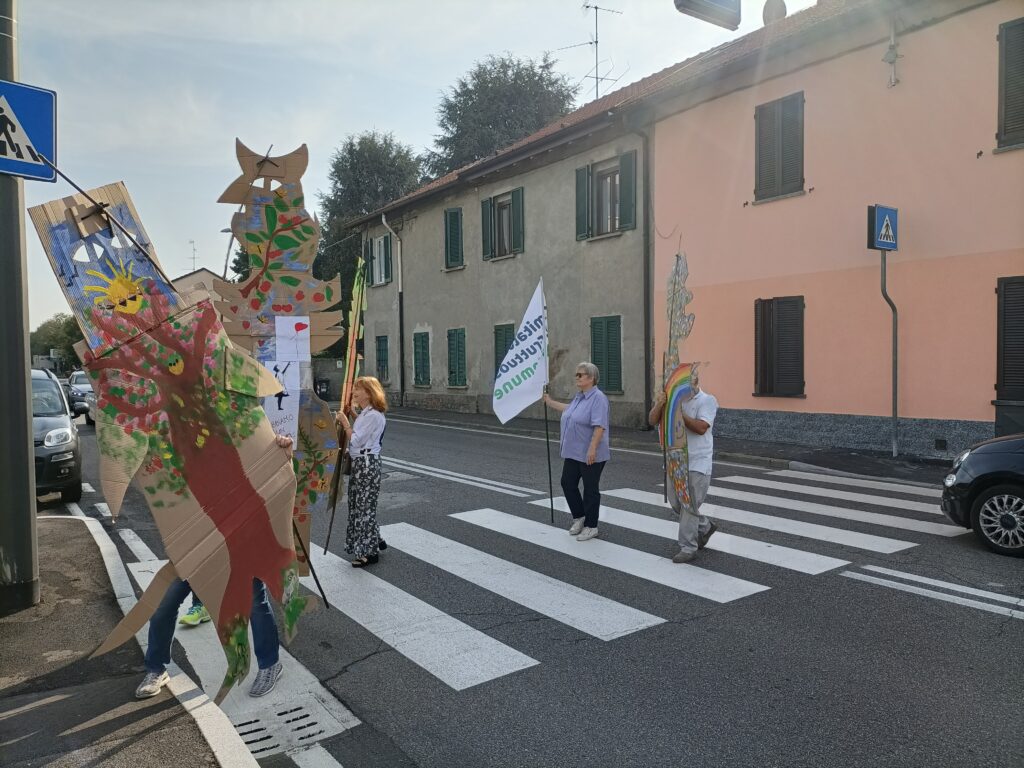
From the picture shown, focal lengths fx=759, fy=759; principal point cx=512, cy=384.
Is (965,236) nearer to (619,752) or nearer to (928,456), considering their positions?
(928,456)

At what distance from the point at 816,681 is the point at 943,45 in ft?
38.1

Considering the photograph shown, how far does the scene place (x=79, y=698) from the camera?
3811mm

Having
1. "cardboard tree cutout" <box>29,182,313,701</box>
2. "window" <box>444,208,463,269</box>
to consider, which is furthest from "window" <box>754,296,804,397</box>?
"cardboard tree cutout" <box>29,182,313,701</box>

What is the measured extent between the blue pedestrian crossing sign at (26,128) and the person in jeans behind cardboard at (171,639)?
8.70 ft

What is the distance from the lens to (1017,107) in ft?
36.2

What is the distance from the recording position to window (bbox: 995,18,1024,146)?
1099cm

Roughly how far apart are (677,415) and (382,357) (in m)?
23.6

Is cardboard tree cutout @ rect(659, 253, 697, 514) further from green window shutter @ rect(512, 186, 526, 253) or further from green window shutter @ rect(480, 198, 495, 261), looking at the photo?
green window shutter @ rect(480, 198, 495, 261)

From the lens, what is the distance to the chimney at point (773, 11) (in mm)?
18031

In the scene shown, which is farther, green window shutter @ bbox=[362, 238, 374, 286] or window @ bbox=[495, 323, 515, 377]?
green window shutter @ bbox=[362, 238, 374, 286]

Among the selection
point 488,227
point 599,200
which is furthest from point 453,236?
point 599,200

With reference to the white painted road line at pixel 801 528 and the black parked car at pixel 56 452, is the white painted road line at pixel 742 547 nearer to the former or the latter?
the white painted road line at pixel 801 528

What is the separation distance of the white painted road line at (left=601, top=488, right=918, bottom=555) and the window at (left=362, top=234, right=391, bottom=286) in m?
20.9

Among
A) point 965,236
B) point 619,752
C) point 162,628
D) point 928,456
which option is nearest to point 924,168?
point 965,236
